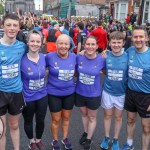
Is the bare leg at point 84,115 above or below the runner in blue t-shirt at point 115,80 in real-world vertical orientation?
below

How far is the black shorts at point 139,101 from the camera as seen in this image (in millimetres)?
3656

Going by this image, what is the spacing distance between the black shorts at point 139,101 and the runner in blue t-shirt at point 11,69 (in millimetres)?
1536

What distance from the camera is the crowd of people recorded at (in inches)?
132

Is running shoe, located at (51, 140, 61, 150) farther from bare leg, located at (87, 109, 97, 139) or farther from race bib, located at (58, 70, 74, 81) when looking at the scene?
race bib, located at (58, 70, 74, 81)

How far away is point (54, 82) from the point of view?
3801 millimetres

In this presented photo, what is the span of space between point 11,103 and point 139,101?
1.76 meters

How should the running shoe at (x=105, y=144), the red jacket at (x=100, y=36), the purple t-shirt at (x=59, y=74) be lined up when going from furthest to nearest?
the red jacket at (x=100, y=36), the running shoe at (x=105, y=144), the purple t-shirt at (x=59, y=74)

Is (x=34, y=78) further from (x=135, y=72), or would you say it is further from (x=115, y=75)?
(x=135, y=72)

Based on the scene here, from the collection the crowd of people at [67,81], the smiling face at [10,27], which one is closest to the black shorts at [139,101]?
the crowd of people at [67,81]

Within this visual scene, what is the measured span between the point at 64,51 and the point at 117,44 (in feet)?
2.52

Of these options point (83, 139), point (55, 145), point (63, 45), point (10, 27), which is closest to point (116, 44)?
point (63, 45)

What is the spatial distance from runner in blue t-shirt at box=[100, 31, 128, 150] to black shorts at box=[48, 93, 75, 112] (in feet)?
1.71

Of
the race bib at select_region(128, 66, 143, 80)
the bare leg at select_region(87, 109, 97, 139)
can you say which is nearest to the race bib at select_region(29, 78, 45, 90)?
the bare leg at select_region(87, 109, 97, 139)

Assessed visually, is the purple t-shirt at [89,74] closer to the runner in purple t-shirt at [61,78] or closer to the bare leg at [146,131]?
the runner in purple t-shirt at [61,78]
